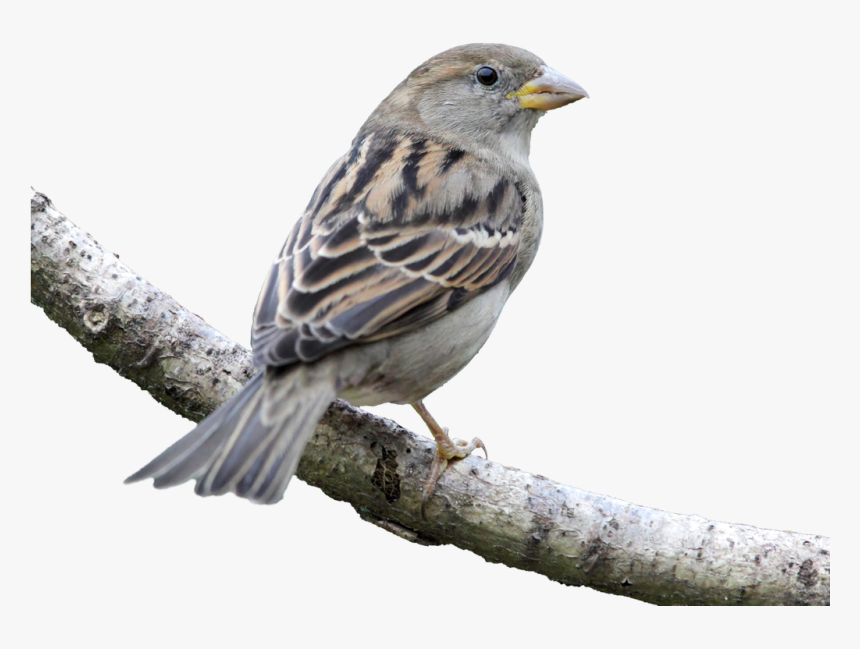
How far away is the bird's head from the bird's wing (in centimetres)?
28

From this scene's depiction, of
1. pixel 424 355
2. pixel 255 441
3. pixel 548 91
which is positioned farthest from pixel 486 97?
pixel 255 441

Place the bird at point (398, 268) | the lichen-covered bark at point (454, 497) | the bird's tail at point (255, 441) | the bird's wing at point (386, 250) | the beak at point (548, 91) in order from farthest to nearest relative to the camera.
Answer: the beak at point (548, 91) → the lichen-covered bark at point (454, 497) → the bird's wing at point (386, 250) → the bird at point (398, 268) → the bird's tail at point (255, 441)

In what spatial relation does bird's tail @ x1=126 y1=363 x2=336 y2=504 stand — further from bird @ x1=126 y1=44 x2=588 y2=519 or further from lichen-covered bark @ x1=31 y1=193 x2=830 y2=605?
lichen-covered bark @ x1=31 y1=193 x2=830 y2=605

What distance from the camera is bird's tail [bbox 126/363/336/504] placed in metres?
4.12

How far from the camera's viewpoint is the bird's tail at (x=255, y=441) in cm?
412

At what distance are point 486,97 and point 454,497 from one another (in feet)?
8.84

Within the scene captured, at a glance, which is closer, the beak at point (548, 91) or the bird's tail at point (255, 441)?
the bird's tail at point (255, 441)

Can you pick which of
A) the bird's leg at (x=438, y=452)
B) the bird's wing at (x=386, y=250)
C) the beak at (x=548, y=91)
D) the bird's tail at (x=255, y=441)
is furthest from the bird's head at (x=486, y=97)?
the bird's tail at (x=255, y=441)

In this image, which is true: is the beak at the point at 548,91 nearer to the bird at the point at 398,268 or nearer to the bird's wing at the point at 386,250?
the bird at the point at 398,268

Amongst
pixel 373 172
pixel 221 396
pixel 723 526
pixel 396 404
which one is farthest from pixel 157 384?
pixel 723 526

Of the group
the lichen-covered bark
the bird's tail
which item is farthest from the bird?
the lichen-covered bark

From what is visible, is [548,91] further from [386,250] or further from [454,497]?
[454,497]

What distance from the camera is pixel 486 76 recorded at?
229 inches

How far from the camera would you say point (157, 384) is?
520 cm
